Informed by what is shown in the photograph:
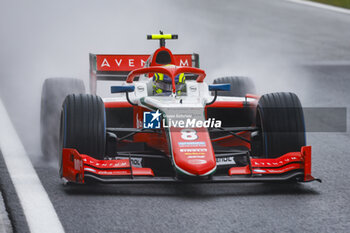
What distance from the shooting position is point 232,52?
16672 mm

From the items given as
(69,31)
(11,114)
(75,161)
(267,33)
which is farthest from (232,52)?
(75,161)

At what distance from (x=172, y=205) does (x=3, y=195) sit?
51.3 inches

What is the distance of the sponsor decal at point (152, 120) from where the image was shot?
6281mm

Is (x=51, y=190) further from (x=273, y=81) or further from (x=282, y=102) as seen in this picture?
(x=273, y=81)

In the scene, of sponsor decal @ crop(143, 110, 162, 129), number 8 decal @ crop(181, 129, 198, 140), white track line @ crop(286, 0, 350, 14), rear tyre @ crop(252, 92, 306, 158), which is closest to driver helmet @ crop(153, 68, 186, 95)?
sponsor decal @ crop(143, 110, 162, 129)

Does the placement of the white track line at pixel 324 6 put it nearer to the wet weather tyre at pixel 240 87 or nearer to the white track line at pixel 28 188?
the wet weather tyre at pixel 240 87

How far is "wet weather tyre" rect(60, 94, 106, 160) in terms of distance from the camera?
608 centimetres

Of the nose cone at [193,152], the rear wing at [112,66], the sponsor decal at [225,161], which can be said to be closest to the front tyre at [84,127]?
the nose cone at [193,152]

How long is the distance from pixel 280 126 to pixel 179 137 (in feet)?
3.24

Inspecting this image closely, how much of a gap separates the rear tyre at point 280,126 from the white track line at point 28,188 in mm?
2019

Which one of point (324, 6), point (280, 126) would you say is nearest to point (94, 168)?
point (280, 126)

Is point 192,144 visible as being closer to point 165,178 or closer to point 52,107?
point 165,178

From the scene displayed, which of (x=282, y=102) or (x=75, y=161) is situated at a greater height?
(x=282, y=102)

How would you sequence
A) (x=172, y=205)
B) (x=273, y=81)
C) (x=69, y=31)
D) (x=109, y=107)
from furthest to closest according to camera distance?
(x=69, y=31) → (x=273, y=81) → (x=109, y=107) → (x=172, y=205)
